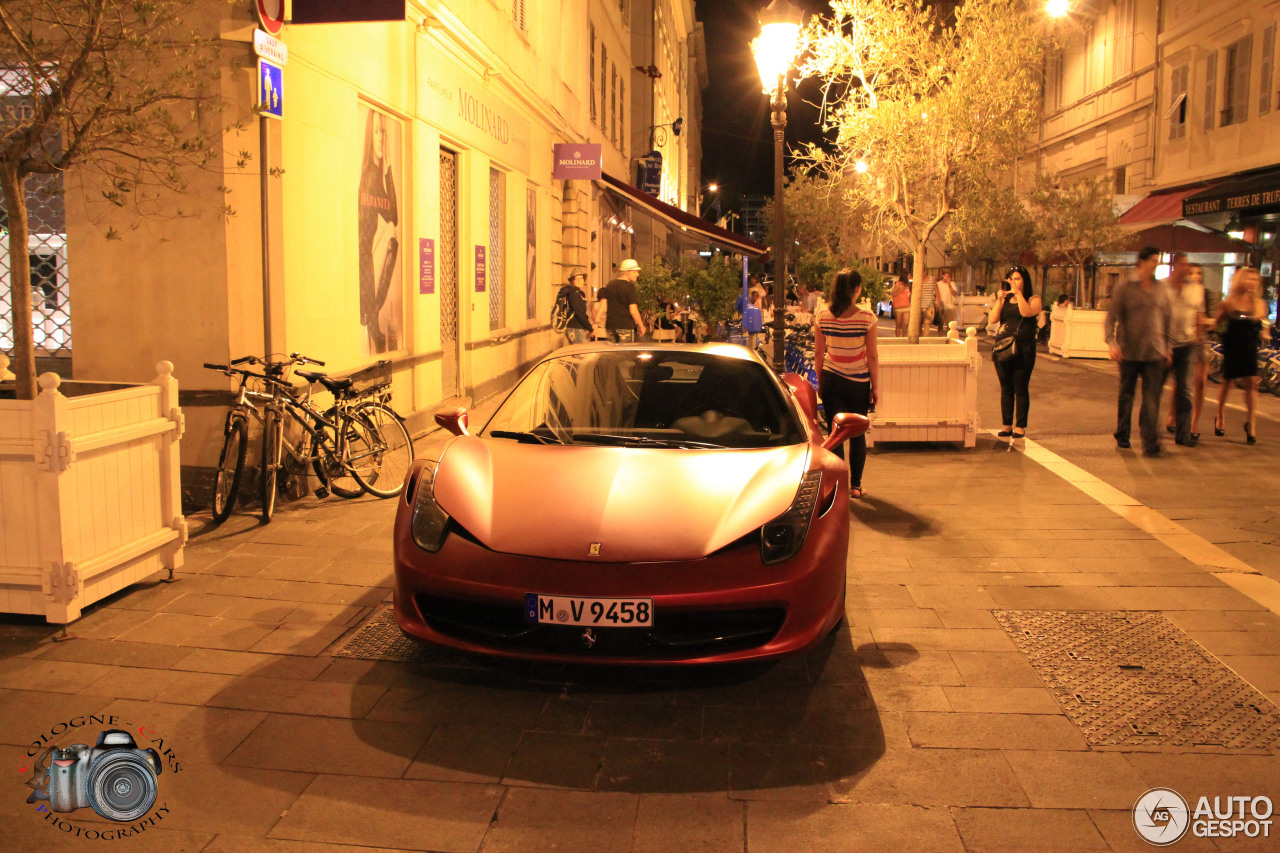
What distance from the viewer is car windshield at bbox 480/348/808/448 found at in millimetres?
5094

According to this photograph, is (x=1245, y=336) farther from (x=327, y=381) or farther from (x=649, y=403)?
(x=327, y=381)

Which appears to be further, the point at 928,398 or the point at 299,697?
the point at 928,398

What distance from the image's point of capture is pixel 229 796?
3.47 metres

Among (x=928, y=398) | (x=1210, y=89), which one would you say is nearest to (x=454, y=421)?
(x=928, y=398)

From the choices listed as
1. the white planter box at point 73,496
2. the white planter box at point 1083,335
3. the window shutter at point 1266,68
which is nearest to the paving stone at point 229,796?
the white planter box at point 73,496

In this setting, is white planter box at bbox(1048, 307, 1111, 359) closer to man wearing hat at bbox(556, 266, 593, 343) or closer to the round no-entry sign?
man wearing hat at bbox(556, 266, 593, 343)

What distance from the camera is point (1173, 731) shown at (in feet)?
13.1

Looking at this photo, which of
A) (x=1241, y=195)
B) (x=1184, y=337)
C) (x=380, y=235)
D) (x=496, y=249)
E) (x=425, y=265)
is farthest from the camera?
(x=1241, y=195)

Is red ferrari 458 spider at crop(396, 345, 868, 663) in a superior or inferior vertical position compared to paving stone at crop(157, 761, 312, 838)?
superior

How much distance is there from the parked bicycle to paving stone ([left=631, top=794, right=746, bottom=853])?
186 inches

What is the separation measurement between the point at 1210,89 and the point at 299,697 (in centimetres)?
2761

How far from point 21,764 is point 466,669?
1.70m

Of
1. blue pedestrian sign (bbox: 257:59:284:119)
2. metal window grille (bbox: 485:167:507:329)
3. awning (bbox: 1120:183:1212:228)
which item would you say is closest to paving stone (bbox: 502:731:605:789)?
blue pedestrian sign (bbox: 257:59:284:119)

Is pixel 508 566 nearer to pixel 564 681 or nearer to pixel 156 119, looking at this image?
pixel 564 681
